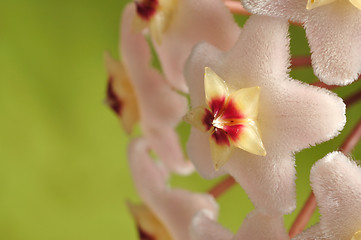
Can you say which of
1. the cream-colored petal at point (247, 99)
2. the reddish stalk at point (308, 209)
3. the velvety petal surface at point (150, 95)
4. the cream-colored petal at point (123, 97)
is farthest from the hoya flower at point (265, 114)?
the cream-colored petal at point (123, 97)

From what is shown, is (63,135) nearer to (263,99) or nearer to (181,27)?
(181,27)

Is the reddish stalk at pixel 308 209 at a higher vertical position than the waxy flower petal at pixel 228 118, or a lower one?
lower

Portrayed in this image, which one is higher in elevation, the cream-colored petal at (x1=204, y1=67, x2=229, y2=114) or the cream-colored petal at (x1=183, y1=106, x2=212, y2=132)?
the cream-colored petal at (x1=204, y1=67, x2=229, y2=114)

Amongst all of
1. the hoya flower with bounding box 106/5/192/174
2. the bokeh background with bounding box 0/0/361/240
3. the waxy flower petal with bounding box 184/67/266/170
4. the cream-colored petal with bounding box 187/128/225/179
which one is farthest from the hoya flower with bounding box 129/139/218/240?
the bokeh background with bounding box 0/0/361/240

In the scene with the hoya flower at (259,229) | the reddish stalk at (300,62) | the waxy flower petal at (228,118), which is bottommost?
the hoya flower at (259,229)

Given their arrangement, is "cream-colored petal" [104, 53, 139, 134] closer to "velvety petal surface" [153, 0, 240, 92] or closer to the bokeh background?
"velvety petal surface" [153, 0, 240, 92]

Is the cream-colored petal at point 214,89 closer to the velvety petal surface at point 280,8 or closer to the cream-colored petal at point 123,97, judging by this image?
the velvety petal surface at point 280,8

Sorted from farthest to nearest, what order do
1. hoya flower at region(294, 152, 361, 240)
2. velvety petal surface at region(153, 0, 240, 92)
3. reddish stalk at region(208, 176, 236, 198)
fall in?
reddish stalk at region(208, 176, 236, 198) → velvety petal surface at region(153, 0, 240, 92) → hoya flower at region(294, 152, 361, 240)
